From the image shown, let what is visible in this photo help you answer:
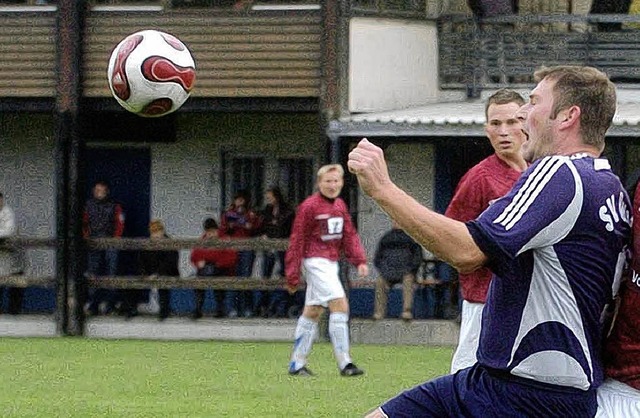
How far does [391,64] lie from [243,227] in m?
3.12

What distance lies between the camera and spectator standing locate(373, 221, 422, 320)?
2119 cm

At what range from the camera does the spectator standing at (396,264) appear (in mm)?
21188

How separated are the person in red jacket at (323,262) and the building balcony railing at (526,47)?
7.69m

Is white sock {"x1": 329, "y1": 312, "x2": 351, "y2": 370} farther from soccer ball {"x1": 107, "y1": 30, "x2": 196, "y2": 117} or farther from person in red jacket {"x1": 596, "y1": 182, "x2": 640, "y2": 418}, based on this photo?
person in red jacket {"x1": 596, "y1": 182, "x2": 640, "y2": 418}

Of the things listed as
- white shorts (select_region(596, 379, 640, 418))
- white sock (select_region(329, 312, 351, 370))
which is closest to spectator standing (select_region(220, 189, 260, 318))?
white sock (select_region(329, 312, 351, 370))

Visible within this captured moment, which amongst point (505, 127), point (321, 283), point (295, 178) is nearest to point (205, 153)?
point (295, 178)

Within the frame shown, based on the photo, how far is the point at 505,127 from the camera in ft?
27.2

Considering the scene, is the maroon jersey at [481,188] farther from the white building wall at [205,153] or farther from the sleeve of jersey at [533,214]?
the white building wall at [205,153]

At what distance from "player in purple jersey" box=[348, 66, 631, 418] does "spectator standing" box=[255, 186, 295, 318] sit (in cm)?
1724

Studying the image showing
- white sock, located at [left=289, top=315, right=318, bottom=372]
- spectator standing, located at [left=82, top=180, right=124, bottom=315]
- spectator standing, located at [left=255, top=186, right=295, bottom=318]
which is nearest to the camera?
white sock, located at [left=289, top=315, right=318, bottom=372]

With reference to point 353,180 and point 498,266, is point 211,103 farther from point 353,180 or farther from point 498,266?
point 498,266

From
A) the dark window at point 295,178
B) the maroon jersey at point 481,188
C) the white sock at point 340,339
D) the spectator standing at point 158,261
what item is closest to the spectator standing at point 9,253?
the spectator standing at point 158,261

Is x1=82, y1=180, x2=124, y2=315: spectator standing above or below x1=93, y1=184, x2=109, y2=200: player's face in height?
below

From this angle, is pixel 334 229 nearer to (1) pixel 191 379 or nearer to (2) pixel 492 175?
(1) pixel 191 379
